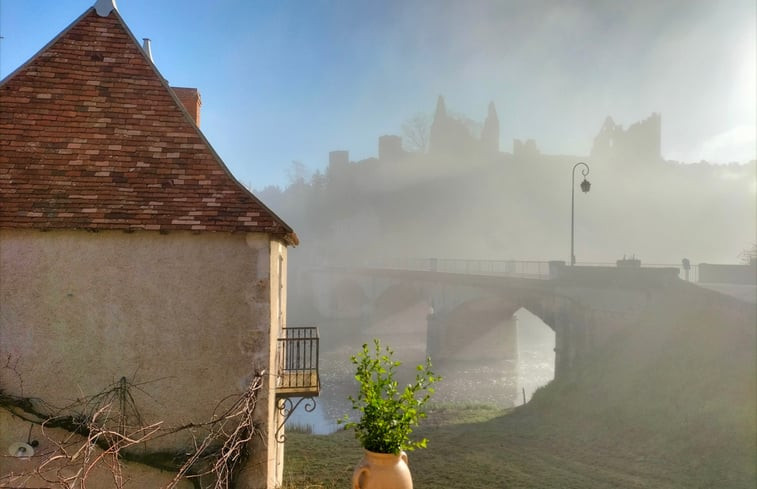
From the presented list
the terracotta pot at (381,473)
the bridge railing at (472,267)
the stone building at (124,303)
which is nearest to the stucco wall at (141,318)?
the stone building at (124,303)

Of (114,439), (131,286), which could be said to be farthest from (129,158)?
(114,439)

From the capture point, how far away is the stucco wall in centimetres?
610

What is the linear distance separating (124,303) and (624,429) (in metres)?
13.7

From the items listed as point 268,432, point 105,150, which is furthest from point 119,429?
point 105,150

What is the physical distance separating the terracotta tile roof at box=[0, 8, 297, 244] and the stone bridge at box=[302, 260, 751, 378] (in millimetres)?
14902

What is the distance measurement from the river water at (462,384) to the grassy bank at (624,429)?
4.60m

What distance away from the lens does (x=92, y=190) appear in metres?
6.46

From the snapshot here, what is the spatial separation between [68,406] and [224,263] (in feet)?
9.06

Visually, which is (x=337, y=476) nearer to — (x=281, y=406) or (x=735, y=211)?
(x=281, y=406)

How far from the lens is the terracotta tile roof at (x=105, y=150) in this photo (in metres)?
6.30

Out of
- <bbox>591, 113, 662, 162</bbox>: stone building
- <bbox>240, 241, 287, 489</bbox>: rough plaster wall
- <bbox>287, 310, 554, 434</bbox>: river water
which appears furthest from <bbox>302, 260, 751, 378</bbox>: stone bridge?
<bbox>591, 113, 662, 162</bbox>: stone building

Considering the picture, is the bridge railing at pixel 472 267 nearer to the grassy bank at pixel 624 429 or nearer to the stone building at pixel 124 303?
the grassy bank at pixel 624 429

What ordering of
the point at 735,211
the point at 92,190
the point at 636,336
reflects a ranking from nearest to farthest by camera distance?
1. the point at 92,190
2. the point at 636,336
3. the point at 735,211

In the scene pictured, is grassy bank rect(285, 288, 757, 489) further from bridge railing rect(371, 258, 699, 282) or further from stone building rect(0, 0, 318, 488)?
stone building rect(0, 0, 318, 488)
